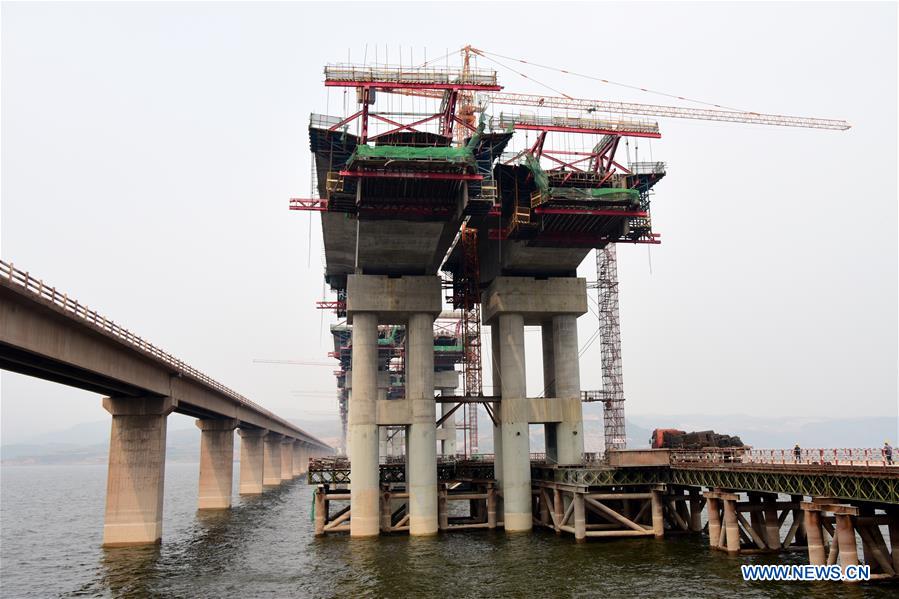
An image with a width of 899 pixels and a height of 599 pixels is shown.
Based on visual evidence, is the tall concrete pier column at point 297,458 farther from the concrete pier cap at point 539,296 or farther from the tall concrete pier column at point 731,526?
the tall concrete pier column at point 731,526

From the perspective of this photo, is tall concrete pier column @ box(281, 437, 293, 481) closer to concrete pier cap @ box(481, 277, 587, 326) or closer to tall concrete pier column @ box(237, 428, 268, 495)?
tall concrete pier column @ box(237, 428, 268, 495)

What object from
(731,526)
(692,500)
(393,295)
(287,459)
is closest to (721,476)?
(731,526)

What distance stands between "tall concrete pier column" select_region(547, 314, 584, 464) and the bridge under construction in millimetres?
121

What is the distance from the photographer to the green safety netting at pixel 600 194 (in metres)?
52.6

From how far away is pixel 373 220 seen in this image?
50.9 meters

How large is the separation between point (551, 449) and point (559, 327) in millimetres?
11339

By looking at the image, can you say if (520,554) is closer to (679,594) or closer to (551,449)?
(679,594)

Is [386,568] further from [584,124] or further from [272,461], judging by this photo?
[272,461]

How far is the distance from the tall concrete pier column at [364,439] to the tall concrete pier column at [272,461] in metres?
84.7

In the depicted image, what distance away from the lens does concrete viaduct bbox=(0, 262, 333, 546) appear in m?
34.3

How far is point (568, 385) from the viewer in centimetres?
5941

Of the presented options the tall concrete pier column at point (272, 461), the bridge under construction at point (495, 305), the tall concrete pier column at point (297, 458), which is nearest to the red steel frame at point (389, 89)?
the bridge under construction at point (495, 305)

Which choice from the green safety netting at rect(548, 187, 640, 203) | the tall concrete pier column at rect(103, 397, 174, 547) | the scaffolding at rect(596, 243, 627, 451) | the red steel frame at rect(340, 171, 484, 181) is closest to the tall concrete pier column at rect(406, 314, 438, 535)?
the red steel frame at rect(340, 171, 484, 181)

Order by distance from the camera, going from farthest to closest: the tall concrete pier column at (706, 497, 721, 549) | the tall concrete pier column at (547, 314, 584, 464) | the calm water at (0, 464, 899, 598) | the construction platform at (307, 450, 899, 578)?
the tall concrete pier column at (547, 314, 584, 464), the tall concrete pier column at (706, 497, 721, 549), the calm water at (0, 464, 899, 598), the construction platform at (307, 450, 899, 578)
